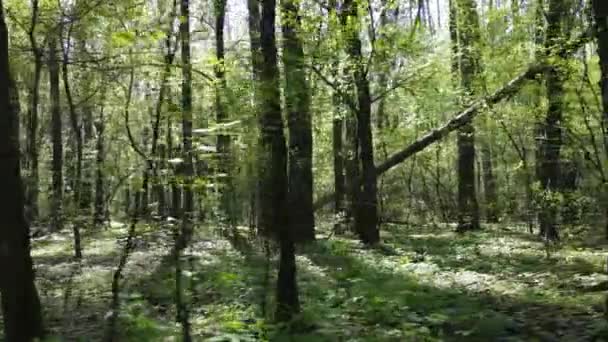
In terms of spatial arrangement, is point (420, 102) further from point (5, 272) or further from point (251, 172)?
point (5, 272)

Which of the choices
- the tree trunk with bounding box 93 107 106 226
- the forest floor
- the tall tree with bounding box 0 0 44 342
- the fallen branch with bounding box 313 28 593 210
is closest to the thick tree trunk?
the forest floor

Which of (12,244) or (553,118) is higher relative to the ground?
(553,118)

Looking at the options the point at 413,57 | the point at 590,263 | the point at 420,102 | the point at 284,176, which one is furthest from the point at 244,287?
the point at 420,102

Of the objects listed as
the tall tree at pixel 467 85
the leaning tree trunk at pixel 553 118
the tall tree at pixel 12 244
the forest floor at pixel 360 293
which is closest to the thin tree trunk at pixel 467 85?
the tall tree at pixel 467 85

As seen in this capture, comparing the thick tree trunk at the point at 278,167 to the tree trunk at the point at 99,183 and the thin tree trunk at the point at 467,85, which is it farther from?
the thin tree trunk at the point at 467,85

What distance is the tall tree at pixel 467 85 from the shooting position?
1585 cm

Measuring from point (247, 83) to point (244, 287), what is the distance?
9.53ft

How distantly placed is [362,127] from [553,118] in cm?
391

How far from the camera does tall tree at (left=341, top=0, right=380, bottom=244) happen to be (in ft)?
41.8

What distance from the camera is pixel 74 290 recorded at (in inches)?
371

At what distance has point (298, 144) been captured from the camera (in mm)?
13859

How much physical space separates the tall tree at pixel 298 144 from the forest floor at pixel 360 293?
0.84m

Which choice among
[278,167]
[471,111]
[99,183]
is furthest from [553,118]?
[99,183]

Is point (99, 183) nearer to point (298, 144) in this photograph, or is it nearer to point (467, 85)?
point (298, 144)
